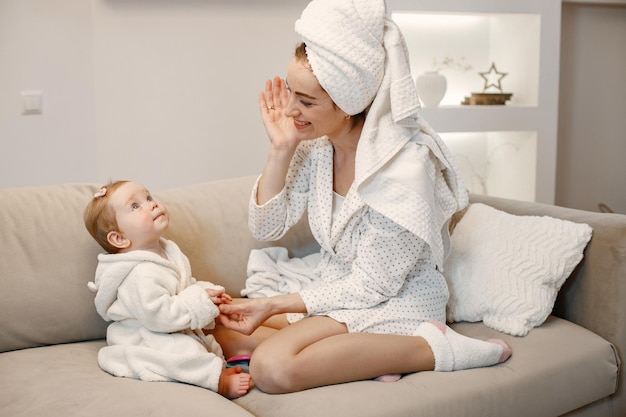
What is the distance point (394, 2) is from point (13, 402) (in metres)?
2.90

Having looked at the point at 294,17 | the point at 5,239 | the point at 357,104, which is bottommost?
the point at 5,239

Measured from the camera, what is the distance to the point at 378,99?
1.82 m

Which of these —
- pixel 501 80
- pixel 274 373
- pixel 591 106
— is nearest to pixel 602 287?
pixel 274 373

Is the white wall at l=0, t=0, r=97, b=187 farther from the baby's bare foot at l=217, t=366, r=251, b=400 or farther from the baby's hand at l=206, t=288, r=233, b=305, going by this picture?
the baby's bare foot at l=217, t=366, r=251, b=400

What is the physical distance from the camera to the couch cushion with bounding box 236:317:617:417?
5.20 feet

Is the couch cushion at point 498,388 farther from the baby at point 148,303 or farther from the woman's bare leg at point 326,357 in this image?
the baby at point 148,303

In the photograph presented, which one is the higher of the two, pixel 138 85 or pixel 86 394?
pixel 138 85

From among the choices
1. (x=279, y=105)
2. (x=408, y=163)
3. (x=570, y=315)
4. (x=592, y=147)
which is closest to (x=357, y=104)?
(x=408, y=163)

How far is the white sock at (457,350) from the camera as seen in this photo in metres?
1.77

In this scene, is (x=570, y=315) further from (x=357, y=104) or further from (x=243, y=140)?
(x=243, y=140)

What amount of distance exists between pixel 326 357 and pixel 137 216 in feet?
1.89

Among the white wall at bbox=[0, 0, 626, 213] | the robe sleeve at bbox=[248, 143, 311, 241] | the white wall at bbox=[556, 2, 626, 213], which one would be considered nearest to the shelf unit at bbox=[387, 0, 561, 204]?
the white wall at bbox=[556, 2, 626, 213]

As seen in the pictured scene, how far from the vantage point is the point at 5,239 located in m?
1.85

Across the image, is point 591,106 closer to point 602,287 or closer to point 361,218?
point 602,287
